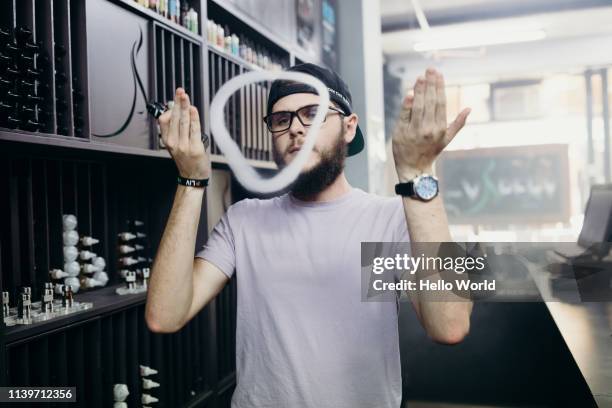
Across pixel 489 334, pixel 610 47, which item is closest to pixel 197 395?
pixel 489 334

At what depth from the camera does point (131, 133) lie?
142 centimetres

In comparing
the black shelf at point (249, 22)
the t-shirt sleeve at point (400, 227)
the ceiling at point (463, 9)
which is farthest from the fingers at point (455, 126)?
the ceiling at point (463, 9)

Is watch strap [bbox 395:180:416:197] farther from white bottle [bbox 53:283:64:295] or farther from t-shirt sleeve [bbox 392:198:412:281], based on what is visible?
white bottle [bbox 53:283:64:295]

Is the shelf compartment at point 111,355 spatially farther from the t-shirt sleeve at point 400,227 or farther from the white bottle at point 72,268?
the t-shirt sleeve at point 400,227

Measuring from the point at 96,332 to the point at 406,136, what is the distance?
3.08 ft

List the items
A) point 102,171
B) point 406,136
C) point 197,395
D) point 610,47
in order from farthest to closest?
1. point 610,47
2. point 197,395
3. point 102,171
4. point 406,136

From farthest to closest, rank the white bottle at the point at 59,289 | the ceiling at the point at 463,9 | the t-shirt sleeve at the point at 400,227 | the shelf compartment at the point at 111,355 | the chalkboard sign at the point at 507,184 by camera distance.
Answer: the chalkboard sign at the point at 507,184 < the ceiling at the point at 463,9 < the white bottle at the point at 59,289 < the shelf compartment at the point at 111,355 < the t-shirt sleeve at the point at 400,227

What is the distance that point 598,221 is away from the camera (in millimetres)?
1950

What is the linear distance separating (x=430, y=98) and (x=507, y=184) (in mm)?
4214

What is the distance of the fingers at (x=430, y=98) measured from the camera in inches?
30.0

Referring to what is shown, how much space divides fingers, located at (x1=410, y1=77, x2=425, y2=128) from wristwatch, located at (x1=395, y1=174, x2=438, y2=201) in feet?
0.29

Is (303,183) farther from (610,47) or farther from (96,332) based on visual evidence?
(610,47)

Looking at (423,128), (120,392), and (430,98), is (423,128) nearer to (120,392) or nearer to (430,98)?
(430,98)

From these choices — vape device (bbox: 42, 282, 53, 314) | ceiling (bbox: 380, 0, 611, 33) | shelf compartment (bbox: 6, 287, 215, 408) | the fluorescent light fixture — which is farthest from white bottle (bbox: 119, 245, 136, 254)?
the fluorescent light fixture
